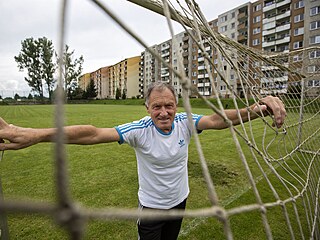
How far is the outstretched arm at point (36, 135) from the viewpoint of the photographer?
37.4 inches

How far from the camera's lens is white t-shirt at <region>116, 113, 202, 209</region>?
1.45 metres

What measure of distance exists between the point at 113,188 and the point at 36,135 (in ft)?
7.92

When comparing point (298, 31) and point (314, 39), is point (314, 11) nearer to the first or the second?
point (298, 31)

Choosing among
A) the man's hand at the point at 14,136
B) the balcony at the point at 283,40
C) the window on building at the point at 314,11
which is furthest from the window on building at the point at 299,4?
the man's hand at the point at 14,136

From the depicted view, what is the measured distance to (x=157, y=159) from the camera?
4.73 ft

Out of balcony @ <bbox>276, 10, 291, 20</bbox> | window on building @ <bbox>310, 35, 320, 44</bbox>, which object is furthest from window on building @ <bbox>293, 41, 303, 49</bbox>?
balcony @ <bbox>276, 10, 291, 20</bbox>

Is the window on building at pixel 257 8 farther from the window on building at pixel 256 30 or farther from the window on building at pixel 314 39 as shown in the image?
the window on building at pixel 314 39

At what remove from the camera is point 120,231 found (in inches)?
86.4

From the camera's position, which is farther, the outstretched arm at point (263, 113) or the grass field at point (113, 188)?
the grass field at point (113, 188)

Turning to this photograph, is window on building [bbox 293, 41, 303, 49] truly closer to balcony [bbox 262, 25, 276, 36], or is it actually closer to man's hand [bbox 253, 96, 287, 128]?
Result: balcony [bbox 262, 25, 276, 36]

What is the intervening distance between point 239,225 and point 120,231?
1.23 metres

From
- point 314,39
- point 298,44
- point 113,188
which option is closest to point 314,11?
point 314,39

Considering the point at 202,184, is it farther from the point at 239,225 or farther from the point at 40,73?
the point at 40,73

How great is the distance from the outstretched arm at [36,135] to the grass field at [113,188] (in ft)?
4.36
